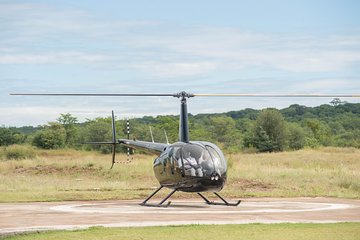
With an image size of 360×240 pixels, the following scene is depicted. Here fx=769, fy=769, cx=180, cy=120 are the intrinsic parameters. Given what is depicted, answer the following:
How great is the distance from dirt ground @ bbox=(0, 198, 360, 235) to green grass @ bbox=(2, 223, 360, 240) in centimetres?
110

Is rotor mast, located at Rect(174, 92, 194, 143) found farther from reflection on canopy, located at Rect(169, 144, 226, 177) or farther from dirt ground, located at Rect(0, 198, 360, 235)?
dirt ground, located at Rect(0, 198, 360, 235)

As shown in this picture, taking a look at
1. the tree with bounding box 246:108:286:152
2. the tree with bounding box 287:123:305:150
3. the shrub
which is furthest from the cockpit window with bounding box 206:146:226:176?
the tree with bounding box 287:123:305:150

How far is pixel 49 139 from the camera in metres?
73.9

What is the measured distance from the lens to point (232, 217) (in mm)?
21781

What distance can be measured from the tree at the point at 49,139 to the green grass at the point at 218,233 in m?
54.8

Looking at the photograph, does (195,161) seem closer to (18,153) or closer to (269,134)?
(18,153)

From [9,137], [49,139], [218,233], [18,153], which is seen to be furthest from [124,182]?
[9,137]

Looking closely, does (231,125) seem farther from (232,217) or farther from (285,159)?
(232,217)

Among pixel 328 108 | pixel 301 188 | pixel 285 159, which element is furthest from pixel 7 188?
pixel 328 108

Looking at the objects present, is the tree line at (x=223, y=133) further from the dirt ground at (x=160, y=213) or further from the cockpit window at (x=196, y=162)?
the cockpit window at (x=196, y=162)

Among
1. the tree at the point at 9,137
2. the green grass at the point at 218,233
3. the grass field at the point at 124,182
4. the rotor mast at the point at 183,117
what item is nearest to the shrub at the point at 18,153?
the grass field at the point at 124,182

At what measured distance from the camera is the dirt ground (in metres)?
20.2

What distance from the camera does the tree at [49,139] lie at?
239ft

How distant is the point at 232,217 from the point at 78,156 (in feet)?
132
